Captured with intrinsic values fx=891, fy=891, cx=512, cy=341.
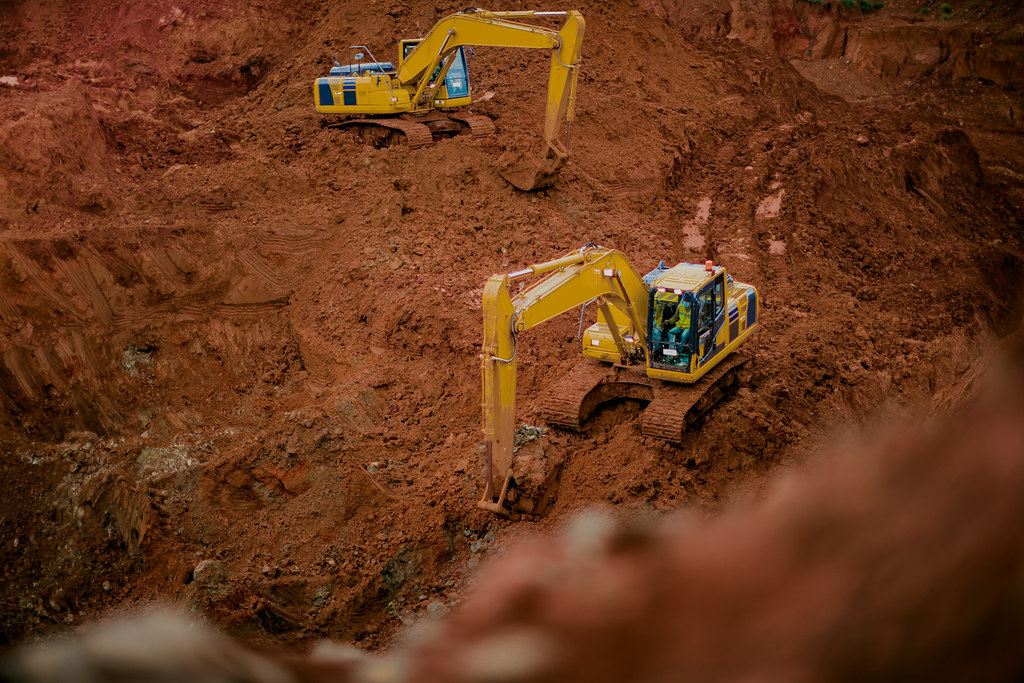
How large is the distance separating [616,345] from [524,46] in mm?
5869

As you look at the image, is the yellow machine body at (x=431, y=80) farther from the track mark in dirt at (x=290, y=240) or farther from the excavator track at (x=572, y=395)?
the excavator track at (x=572, y=395)

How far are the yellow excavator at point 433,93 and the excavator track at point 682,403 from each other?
237 inches

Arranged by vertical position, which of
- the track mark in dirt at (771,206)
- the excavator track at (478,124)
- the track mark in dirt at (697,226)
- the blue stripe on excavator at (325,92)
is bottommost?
the track mark in dirt at (697,226)


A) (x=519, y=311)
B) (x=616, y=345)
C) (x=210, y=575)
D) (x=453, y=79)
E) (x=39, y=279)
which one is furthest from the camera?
(x=453, y=79)

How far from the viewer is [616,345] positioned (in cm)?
1088

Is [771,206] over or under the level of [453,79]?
under

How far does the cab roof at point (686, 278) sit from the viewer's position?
10.0 metres

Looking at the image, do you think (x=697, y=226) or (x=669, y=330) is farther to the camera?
(x=697, y=226)

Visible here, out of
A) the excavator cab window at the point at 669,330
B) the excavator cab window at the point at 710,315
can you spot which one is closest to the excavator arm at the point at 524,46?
the excavator cab window at the point at 710,315

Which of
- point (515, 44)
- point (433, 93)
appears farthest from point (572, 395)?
point (433, 93)

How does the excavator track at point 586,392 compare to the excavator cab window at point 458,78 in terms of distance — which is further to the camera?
the excavator cab window at point 458,78

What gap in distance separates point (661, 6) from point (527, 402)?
652 inches

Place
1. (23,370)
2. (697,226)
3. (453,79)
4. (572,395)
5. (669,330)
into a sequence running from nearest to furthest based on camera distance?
(669,330) < (572,395) < (23,370) < (697,226) < (453,79)

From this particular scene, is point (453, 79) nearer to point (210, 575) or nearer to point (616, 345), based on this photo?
point (616, 345)
